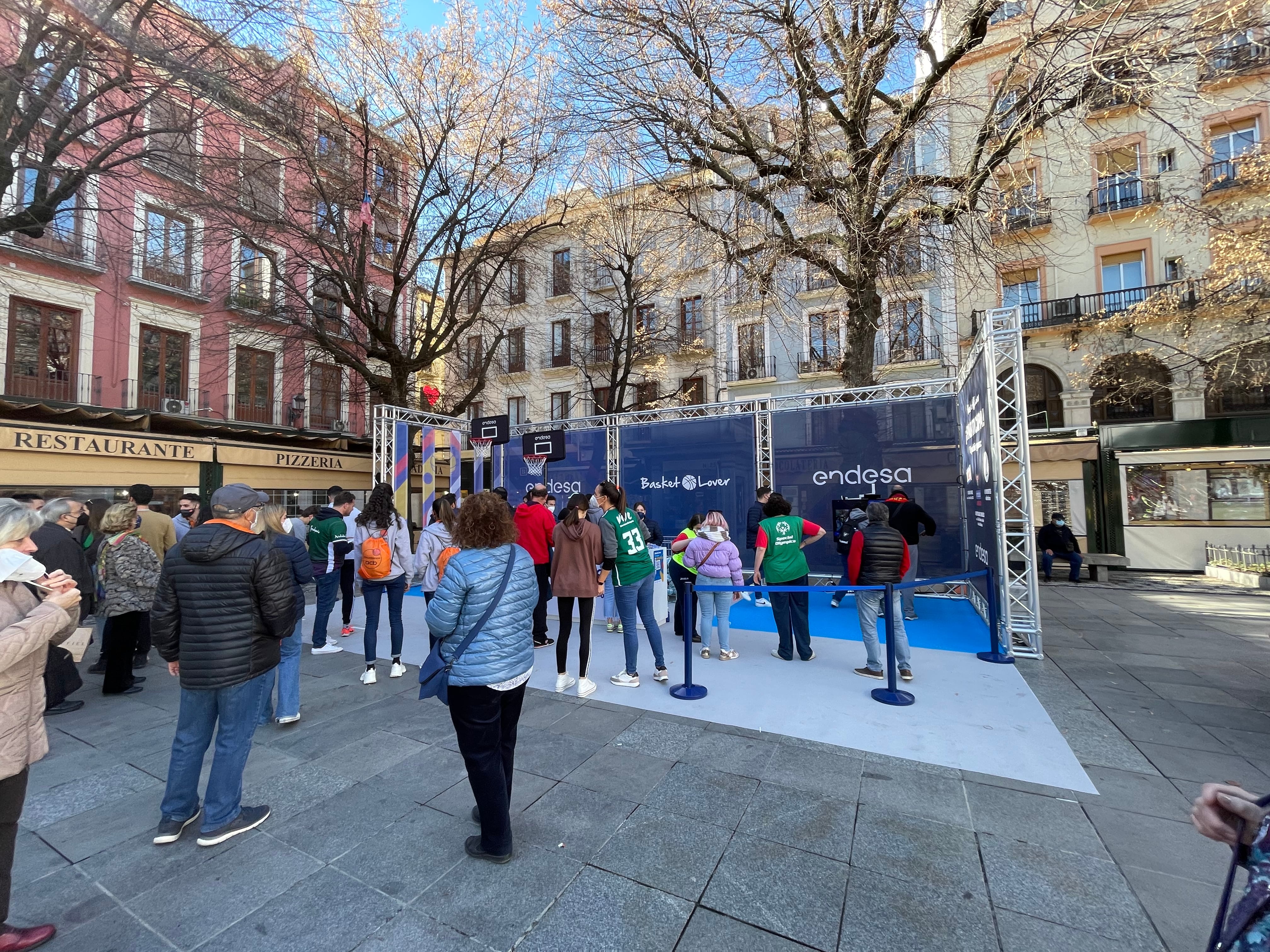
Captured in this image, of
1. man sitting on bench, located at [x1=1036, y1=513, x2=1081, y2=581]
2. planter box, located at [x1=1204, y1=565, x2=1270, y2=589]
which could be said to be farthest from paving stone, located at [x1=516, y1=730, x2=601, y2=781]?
planter box, located at [x1=1204, y1=565, x2=1270, y2=589]

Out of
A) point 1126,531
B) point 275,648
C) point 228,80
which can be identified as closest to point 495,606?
point 275,648

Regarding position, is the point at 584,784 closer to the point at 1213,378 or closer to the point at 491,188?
the point at 491,188

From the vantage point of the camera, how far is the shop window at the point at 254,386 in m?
17.4

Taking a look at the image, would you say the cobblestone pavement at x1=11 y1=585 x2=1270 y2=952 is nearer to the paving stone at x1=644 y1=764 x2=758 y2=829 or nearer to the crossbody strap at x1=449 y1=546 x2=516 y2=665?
the paving stone at x1=644 y1=764 x2=758 y2=829

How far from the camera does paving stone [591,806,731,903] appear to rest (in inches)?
94.7

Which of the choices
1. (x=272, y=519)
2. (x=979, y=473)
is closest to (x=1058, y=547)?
(x=979, y=473)

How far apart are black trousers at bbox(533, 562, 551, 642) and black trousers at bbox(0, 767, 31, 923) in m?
4.57

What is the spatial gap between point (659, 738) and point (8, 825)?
3244mm

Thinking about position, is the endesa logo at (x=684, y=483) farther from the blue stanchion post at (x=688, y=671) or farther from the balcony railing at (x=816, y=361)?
the balcony railing at (x=816, y=361)

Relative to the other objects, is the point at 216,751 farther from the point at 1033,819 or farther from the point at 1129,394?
the point at 1129,394

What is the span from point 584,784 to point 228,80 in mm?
8231

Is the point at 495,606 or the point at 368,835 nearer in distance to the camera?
the point at 495,606

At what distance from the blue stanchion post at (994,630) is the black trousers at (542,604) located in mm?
4960

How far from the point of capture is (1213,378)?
40.4 feet
